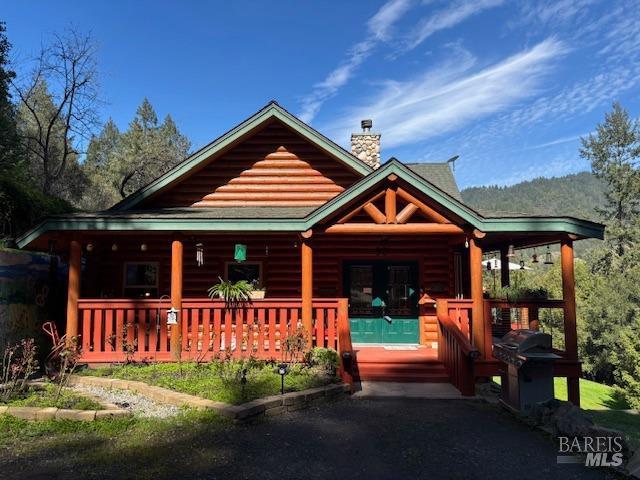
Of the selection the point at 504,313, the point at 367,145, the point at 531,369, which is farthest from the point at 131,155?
the point at 531,369

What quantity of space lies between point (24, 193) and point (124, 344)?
6730mm

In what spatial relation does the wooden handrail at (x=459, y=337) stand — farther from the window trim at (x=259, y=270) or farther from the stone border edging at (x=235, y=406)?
the window trim at (x=259, y=270)

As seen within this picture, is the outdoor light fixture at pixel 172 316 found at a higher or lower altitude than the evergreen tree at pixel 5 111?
lower

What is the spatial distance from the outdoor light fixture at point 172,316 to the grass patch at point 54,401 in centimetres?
235

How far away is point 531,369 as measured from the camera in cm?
677

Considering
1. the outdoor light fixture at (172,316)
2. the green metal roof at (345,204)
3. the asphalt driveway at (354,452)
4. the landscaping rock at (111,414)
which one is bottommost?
the asphalt driveway at (354,452)

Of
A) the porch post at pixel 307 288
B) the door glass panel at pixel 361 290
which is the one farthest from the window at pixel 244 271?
the porch post at pixel 307 288

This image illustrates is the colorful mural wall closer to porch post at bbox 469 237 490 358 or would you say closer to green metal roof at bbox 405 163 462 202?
porch post at bbox 469 237 490 358

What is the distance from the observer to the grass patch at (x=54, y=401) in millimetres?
6391

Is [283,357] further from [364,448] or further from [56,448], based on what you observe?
[56,448]

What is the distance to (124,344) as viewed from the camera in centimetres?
908

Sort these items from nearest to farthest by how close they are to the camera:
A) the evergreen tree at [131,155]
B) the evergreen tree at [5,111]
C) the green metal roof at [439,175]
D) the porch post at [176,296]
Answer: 1. the porch post at [176,296]
2. the green metal roof at [439,175]
3. the evergreen tree at [5,111]
4. the evergreen tree at [131,155]

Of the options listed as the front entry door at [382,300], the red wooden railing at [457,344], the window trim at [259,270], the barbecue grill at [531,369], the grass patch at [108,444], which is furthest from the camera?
the window trim at [259,270]

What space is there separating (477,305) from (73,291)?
862 cm
